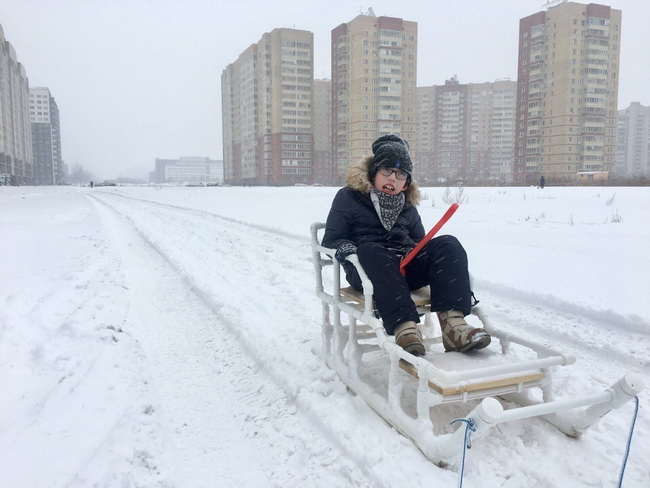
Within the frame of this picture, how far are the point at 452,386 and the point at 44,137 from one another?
160 meters

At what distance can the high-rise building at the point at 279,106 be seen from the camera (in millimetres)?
69188

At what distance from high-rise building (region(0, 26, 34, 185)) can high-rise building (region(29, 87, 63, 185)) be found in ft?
70.0

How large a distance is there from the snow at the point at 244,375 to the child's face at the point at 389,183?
1383 mm

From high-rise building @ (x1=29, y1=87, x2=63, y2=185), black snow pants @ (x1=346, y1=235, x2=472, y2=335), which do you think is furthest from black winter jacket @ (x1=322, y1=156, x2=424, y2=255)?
high-rise building @ (x1=29, y1=87, x2=63, y2=185)

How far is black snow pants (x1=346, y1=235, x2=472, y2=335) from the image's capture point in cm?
271

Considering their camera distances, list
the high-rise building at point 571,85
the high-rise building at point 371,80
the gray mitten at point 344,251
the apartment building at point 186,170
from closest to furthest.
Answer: the gray mitten at point 344,251 < the high-rise building at point 571,85 < the high-rise building at point 371,80 < the apartment building at point 186,170

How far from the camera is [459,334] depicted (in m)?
2.69

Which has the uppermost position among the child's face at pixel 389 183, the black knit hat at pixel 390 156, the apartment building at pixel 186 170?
the apartment building at pixel 186 170

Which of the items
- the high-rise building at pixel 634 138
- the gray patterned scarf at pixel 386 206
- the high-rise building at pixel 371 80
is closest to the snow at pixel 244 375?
the gray patterned scarf at pixel 386 206

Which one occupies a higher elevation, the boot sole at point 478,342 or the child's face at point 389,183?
the child's face at point 389,183

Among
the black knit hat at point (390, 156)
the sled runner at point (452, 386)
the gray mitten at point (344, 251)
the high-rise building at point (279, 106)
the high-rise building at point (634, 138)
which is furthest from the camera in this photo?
the high-rise building at point (634, 138)

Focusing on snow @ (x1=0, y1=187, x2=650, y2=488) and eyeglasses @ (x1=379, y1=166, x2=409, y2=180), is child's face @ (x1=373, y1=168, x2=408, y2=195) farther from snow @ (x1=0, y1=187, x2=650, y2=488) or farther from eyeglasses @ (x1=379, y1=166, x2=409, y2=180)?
snow @ (x1=0, y1=187, x2=650, y2=488)

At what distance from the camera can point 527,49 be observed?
5959cm

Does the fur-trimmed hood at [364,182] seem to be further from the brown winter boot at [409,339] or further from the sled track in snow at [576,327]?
the sled track in snow at [576,327]
